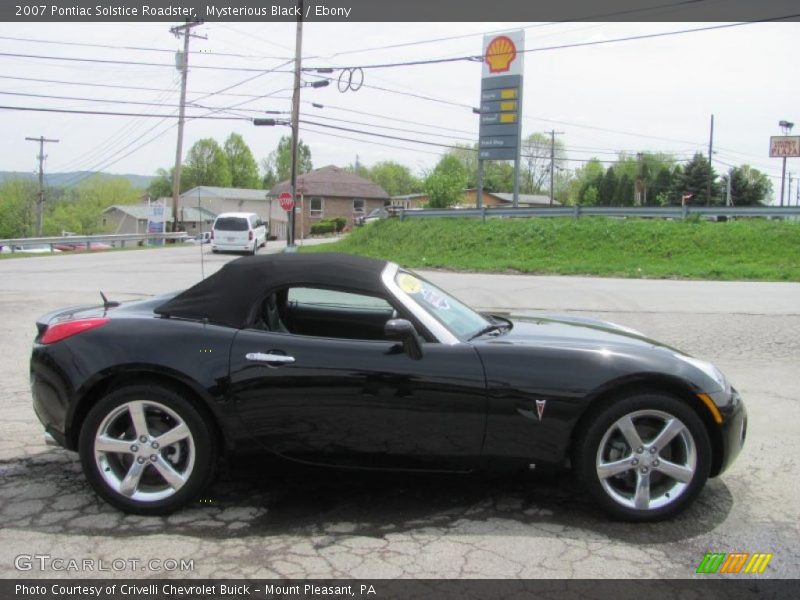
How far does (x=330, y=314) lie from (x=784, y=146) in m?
38.2

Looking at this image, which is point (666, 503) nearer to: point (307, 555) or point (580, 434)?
point (580, 434)

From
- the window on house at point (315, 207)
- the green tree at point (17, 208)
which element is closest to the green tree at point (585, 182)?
the window on house at point (315, 207)

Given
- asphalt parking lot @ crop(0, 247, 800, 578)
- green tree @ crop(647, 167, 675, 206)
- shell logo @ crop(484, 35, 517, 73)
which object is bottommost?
asphalt parking lot @ crop(0, 247, 800, 578)

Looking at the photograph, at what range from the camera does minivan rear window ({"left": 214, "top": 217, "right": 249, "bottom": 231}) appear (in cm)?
3136

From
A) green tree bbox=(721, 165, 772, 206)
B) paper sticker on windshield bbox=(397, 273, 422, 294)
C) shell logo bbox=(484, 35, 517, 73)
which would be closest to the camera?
paper sticker on windshield bbox=(397, 273, 422, 294)

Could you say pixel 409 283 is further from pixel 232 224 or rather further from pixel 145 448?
pixel 232 224

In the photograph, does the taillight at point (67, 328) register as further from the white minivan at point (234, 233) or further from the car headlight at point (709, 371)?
the white minivan at point (234, 233)

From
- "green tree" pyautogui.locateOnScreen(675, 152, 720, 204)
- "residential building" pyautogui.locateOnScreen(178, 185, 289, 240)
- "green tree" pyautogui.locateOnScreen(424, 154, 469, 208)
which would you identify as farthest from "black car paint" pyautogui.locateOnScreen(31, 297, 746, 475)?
"residential building" pyautogui.locateOnScreen(178, 185, 289, 240)

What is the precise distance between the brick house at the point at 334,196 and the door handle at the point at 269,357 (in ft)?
201

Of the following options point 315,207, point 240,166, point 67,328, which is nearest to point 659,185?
point 315,207

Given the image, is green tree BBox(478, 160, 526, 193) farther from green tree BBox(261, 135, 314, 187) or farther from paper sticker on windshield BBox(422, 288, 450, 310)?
paper sticker on windshield BBox(422, 288, 450, 310)

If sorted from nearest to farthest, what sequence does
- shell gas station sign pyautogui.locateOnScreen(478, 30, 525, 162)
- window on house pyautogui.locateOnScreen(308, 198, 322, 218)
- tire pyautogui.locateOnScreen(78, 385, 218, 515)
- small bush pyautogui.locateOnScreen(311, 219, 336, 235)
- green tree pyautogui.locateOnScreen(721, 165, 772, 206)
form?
tire pyautogui.locateOnScreen(78, 385, 218, 515), shell gas station sign pyautogui.locateOnScreen(478, 30, 525, 162), small bush pyautogui.locateOnScreen(311, 219, 336, 235), window on house pyautogui.locateOnScreen(308, 198, 322, 218), green tree pyautogui.locateOnScreen(721, 165, 772, 206)

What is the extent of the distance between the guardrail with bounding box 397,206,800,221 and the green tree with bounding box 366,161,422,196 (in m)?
97.1

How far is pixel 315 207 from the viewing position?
217 ft
